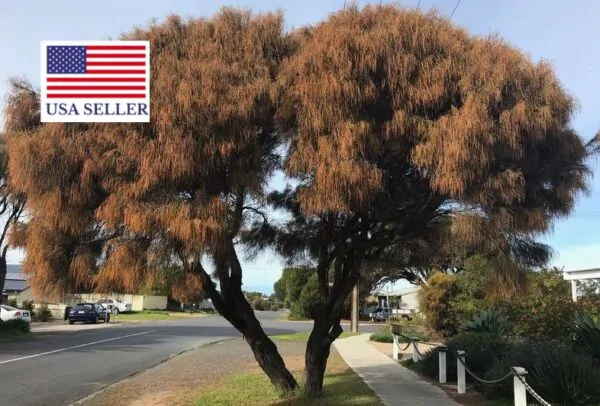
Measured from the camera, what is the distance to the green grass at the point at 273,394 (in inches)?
422

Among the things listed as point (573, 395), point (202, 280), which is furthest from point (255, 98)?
point (573, 395)

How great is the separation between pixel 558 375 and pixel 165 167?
6845 mm

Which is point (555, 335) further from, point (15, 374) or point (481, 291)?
point (15, 374)

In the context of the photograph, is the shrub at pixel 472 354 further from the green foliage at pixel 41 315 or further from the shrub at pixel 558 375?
the green foliage at pixel 41 315

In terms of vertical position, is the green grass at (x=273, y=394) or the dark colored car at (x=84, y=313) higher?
the green grass at (x=273, y=394)

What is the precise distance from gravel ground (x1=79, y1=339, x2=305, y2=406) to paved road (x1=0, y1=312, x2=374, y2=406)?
0.53 metres

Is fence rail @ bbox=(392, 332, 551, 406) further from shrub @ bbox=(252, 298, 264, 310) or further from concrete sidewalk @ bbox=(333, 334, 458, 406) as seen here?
shrub @ bbox=(252, 298, 264, 310)

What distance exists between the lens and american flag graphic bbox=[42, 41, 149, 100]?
326 inches

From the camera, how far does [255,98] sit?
25.2 ft

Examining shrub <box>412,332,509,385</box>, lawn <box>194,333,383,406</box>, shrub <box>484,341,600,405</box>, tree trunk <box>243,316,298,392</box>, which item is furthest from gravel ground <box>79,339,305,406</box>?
shrub <box>484,341,600,405</box>

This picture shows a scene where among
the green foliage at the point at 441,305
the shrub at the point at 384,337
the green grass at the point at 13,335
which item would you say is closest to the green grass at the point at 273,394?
the green foliage at the point at 441,305

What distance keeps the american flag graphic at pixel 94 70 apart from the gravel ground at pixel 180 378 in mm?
6086

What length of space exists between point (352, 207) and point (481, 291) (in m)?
17.0

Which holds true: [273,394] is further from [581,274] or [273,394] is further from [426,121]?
[581,274]
